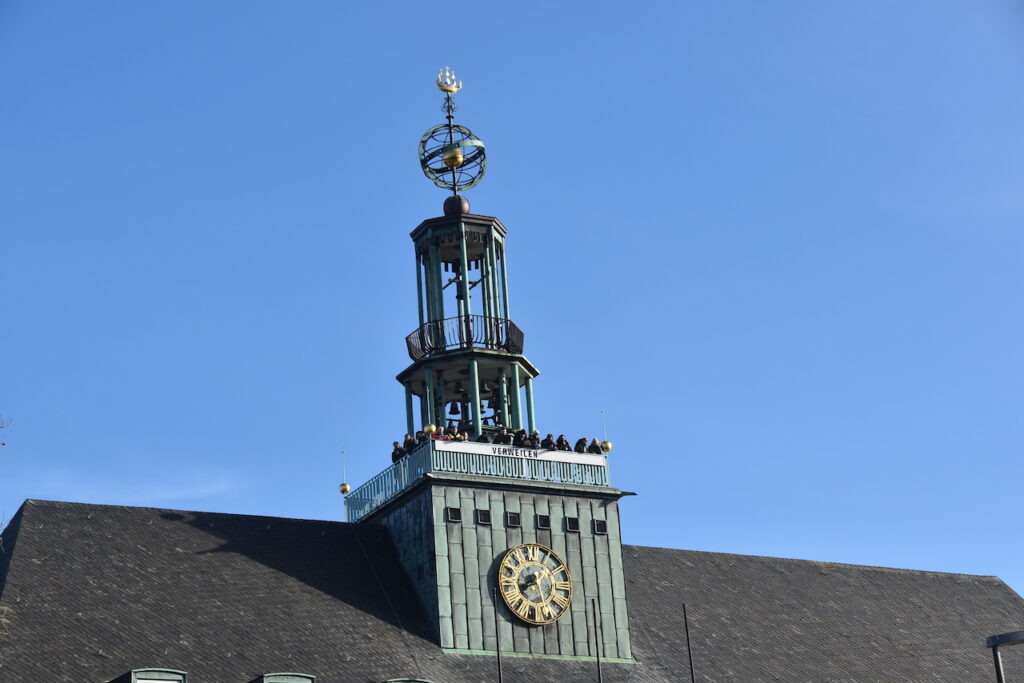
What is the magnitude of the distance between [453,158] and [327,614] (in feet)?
74.7

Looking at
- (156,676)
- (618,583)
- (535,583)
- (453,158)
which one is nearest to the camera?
(156,676)

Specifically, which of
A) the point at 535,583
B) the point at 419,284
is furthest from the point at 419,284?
A: the point at 535,583

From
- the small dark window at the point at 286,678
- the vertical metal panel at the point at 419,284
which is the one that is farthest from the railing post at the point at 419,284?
the small dark window at the point at 286,678

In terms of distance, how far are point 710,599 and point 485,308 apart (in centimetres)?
1634

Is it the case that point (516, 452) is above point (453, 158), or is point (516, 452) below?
below

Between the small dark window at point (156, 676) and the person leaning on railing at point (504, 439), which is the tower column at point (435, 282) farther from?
the small dark window at point (156, 676)

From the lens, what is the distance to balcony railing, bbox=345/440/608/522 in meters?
79.5

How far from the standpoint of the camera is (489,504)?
79.4 m

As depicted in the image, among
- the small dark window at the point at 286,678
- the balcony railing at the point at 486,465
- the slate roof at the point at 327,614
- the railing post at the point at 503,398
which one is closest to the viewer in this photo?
the small dark window at the point at 286,678

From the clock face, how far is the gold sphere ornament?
18.8 meters

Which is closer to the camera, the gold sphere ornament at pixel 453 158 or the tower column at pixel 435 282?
the tower column at pixel 435 282

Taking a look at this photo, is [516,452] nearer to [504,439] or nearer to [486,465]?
[504,439]

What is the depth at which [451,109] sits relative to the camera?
3533 inches

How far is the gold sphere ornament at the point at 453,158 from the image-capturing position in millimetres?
88688
